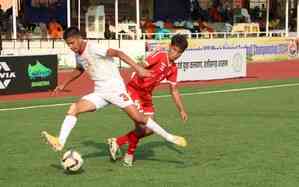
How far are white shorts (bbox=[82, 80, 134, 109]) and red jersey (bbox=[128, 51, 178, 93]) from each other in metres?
0.42

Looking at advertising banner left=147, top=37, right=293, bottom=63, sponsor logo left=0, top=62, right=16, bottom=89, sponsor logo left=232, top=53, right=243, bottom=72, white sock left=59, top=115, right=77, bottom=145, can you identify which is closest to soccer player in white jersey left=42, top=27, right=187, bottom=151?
white sock left=59, top=115, right=77, bottom=145

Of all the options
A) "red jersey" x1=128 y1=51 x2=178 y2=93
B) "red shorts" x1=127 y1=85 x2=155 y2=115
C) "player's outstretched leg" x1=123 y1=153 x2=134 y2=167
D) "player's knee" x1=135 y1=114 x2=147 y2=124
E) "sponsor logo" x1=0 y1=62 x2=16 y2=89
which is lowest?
"player's outstretched leg" x1=123 y1=153 x2=134 y2=167

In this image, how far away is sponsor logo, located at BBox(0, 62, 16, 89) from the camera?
67.3 ft

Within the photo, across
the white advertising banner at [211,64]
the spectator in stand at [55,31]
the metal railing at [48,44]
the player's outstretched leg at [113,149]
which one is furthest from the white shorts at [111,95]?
the spectator in stand at [55,31]

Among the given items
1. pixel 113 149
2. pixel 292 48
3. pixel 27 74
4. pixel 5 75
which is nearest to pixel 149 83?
pixel 113 149

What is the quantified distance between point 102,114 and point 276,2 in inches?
1208

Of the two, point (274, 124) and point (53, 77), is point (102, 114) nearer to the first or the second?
point (274, 124)

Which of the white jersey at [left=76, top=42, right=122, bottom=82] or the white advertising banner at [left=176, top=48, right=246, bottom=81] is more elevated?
the white jersey at [left=76, top=42, right=122, bottom=82]

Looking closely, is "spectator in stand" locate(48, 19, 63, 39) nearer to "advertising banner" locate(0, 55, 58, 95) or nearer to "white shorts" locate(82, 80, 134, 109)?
"advertising banner" locate(0, 55, 58, 95)

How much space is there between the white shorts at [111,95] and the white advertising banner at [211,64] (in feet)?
51.5

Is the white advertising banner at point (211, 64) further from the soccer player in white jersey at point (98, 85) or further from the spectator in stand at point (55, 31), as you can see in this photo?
the soccer player in white jersey at point (98, 85)

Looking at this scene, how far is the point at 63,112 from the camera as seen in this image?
53.9 feet

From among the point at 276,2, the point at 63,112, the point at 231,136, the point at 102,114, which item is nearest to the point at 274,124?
the point at 231,136

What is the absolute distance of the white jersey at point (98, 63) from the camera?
899 centimetres
